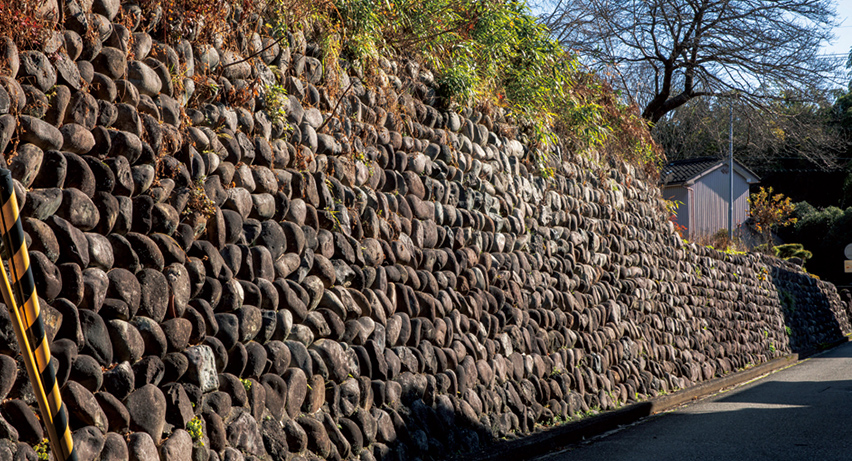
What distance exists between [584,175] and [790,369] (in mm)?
9084

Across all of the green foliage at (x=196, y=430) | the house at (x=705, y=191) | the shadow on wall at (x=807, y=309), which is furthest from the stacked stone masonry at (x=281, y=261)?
the house at (x=705, y=191)

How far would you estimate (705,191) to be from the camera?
117 ft

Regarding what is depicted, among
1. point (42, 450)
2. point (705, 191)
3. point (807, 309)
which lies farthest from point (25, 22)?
point (705, 191)

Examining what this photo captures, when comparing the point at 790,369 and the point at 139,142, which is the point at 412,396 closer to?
the point at 139,142

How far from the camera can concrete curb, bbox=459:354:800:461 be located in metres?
6.79

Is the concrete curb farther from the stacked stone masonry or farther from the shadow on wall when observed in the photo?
the shadow on wall

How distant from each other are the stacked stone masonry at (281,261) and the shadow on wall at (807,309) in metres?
12.2

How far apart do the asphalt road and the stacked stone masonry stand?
0.82 meters

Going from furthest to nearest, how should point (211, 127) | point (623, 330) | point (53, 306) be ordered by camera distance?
point (623, 330) < point (211, 127) < point (53, 306)

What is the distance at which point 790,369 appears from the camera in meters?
16.2

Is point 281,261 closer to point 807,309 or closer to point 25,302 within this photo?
point 25,302

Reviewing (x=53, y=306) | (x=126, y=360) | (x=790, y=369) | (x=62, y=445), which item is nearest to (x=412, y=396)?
(x=126, y=360)

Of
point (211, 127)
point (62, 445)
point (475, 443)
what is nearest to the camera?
point (62, 445)

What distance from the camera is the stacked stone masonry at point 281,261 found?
3750 millimetres
